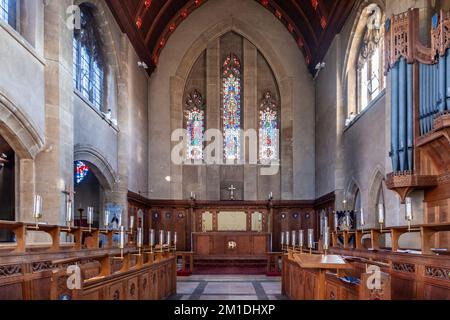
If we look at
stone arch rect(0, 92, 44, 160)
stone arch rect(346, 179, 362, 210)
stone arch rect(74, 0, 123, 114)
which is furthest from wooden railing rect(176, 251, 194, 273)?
stone arch rect(0, 92, 44, 160)

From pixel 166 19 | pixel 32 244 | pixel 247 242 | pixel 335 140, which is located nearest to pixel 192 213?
pixel 247 242

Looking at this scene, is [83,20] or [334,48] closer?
[83,20]

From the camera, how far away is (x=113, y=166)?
611 inches

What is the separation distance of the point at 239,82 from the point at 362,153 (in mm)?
9393

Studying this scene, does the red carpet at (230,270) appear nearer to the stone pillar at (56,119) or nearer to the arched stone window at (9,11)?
the stone pillar at (56,119)

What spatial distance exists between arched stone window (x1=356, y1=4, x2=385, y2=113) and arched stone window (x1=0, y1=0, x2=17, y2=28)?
919 cm

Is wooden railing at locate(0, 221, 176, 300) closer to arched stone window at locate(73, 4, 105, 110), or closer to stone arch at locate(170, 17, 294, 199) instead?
arched stone window at locate(73, 4, 105, 110)

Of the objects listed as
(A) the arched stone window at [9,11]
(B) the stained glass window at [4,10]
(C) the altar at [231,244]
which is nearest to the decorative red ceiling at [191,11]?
(A) the arched stone window at [9,11]

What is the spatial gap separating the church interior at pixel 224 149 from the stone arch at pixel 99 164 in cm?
8

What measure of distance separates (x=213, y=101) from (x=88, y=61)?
8209 millimetres

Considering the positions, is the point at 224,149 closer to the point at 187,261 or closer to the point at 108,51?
the point at 187,261

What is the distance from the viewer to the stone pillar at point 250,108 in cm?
2128

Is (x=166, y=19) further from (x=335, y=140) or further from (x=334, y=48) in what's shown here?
(x=335, y=140)

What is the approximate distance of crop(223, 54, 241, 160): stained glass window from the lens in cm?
2178
